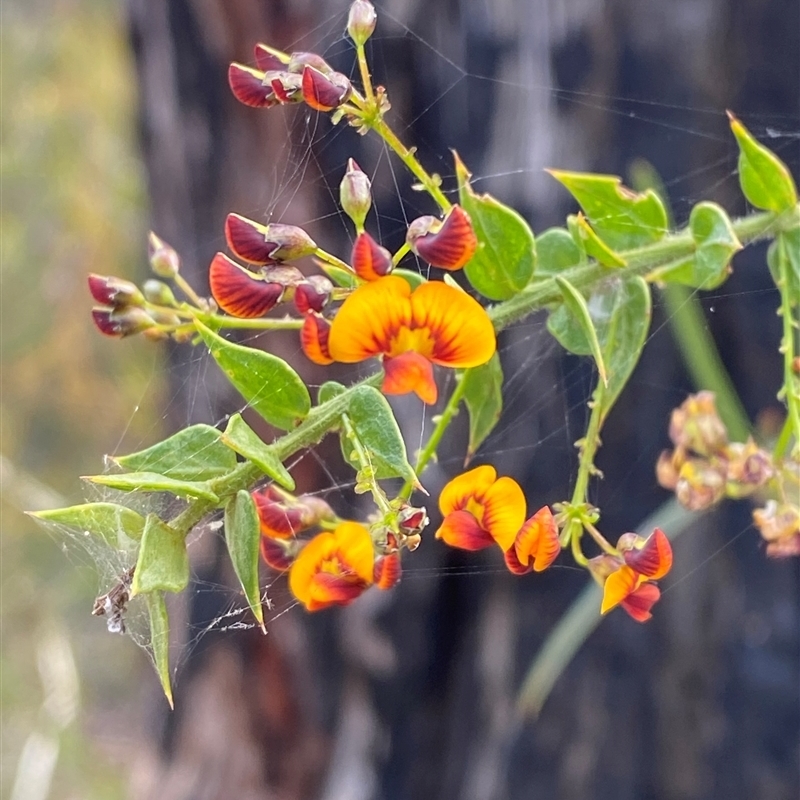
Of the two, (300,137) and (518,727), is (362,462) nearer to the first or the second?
(300,137)

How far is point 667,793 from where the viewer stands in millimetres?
1464

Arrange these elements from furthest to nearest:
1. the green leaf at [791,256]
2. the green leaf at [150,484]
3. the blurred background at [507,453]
Answer: the blurred background at [507,453], the green leaf at [791,256], the green leaf at [150,484]

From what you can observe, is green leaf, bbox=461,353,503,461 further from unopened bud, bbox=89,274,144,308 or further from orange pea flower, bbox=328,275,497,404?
unopened bud, bbox=89,274,144,308

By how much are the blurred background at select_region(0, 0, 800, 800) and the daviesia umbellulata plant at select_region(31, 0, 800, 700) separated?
0.61 m

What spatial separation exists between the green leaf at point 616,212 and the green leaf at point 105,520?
14.8 inches

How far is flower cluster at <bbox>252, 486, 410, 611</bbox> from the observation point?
1.48 ft

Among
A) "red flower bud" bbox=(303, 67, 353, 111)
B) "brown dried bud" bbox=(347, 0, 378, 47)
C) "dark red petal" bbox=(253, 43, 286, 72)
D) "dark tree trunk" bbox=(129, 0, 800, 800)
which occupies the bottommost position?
"dark tree trunk" bbox=(129, 0, 800, 800)

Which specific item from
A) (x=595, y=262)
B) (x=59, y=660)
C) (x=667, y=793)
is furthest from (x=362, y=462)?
(x=59, y=660)

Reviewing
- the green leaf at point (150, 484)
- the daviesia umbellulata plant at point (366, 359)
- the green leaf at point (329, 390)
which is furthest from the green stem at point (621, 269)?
the green leaf at point (150, 484)

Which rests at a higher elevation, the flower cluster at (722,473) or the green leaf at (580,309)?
the green leaf at (580,309)

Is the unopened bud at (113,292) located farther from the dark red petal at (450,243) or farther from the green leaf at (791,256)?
the green leaf at (791,256)

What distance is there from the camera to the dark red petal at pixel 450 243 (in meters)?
0.42

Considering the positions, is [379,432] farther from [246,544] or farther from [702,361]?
[702,361]

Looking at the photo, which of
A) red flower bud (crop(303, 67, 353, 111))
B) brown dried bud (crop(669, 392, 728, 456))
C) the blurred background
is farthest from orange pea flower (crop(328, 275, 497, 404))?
the blurred background
